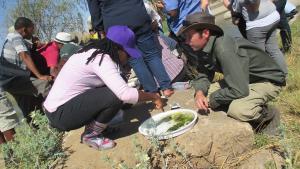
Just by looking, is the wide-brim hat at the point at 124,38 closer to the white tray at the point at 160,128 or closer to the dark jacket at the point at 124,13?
the white tray at the point at 160,128

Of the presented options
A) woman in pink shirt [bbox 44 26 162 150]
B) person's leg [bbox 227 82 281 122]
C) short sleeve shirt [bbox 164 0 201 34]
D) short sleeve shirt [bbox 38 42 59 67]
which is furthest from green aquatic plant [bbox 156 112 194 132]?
short sleeve shirt [bbox 38 42 59 67]

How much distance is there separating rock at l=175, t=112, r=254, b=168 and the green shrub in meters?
1.29

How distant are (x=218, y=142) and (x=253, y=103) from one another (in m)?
0.49

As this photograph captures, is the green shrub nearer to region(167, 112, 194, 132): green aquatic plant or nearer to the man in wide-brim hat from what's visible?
region(167, 112, 194, 132): green aquatic plant

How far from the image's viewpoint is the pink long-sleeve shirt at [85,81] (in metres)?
3.77

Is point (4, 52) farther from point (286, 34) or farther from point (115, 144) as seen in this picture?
point (286, 34)

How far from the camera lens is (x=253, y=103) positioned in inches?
157

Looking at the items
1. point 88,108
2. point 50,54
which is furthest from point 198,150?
point 50,54

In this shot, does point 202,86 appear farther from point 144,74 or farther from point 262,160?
point 262,160

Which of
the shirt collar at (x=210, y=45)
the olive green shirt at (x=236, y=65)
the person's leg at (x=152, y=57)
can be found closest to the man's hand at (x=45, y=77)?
the person's leg at (x=152, y=57)

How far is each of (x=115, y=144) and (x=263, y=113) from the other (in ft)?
4.70

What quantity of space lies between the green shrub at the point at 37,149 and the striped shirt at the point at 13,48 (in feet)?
4.80

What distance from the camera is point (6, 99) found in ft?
19.4

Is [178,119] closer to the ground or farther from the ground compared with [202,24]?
closer to the ground
